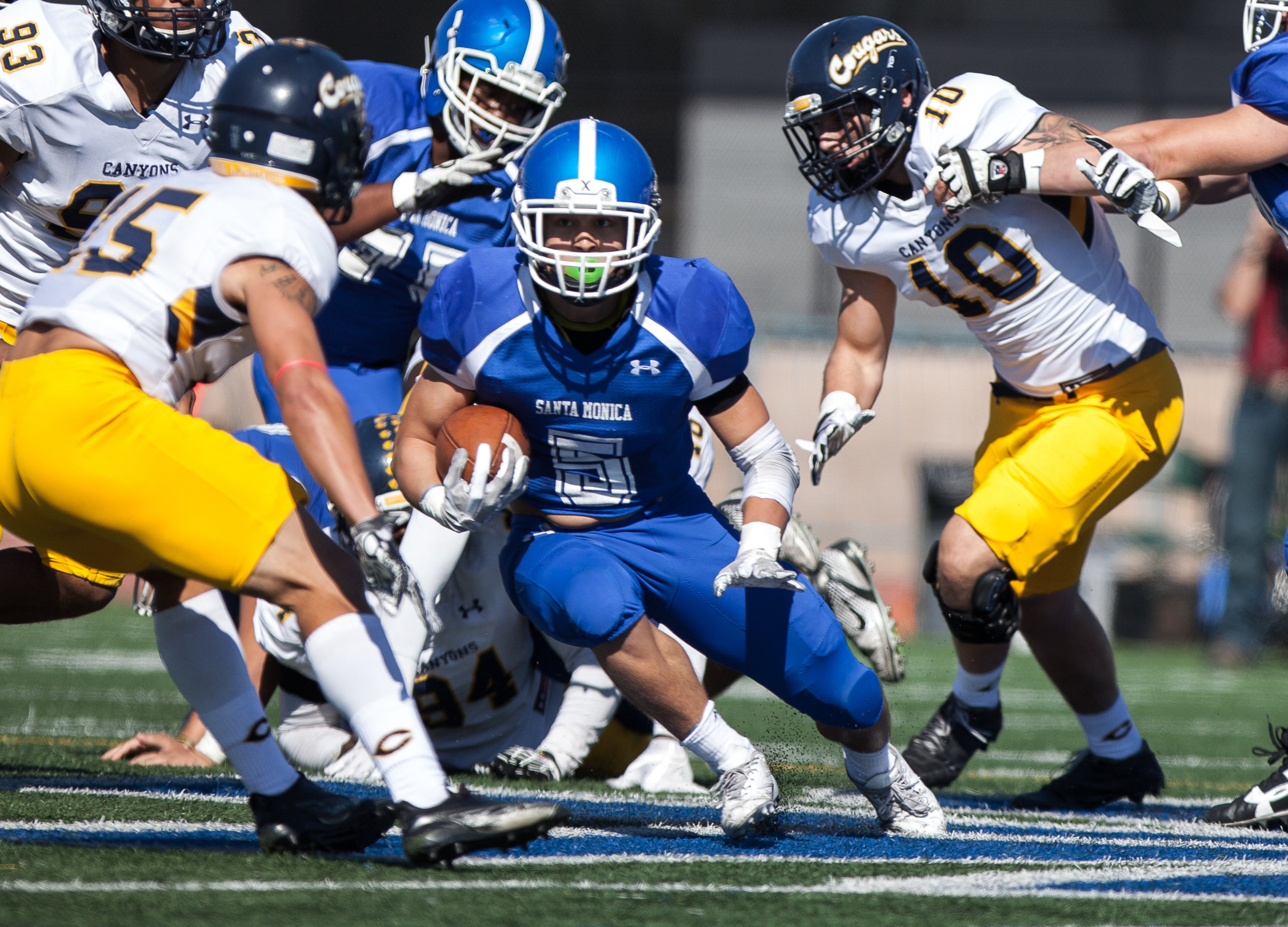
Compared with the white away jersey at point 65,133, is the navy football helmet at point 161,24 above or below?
above

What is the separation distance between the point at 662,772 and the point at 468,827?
1599 mm

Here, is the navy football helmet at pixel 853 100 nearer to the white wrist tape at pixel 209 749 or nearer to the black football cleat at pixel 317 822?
the black football cleat at pixel 317 822

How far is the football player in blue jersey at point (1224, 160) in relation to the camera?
3539mm

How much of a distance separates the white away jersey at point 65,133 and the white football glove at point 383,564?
180cm

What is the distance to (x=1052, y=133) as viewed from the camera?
12.8 ft

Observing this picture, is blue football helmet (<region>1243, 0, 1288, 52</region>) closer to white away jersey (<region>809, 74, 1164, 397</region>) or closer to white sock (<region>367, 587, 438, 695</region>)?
white away jersey (<region>809, 74, 1164, 397</region>)

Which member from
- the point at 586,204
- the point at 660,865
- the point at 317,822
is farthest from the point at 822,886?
the point at 586,204

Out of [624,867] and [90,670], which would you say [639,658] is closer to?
→ [624,867]

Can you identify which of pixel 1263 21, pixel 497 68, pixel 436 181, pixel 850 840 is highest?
pixel 1263 21

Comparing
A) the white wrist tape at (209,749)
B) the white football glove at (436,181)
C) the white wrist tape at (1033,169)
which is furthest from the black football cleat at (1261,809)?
the white wrist tape at (209,749)

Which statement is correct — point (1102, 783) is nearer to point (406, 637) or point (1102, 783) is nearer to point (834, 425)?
point (834, 425)

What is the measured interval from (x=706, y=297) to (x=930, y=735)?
1549 mm

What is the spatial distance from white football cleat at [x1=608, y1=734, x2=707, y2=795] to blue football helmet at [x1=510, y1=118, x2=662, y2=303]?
54.2 inches

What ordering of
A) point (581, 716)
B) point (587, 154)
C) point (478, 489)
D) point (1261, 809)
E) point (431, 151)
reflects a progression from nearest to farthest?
point (478, 489), point (587, 154), point (1261, 809), point (581, 716), point (431, 151)
